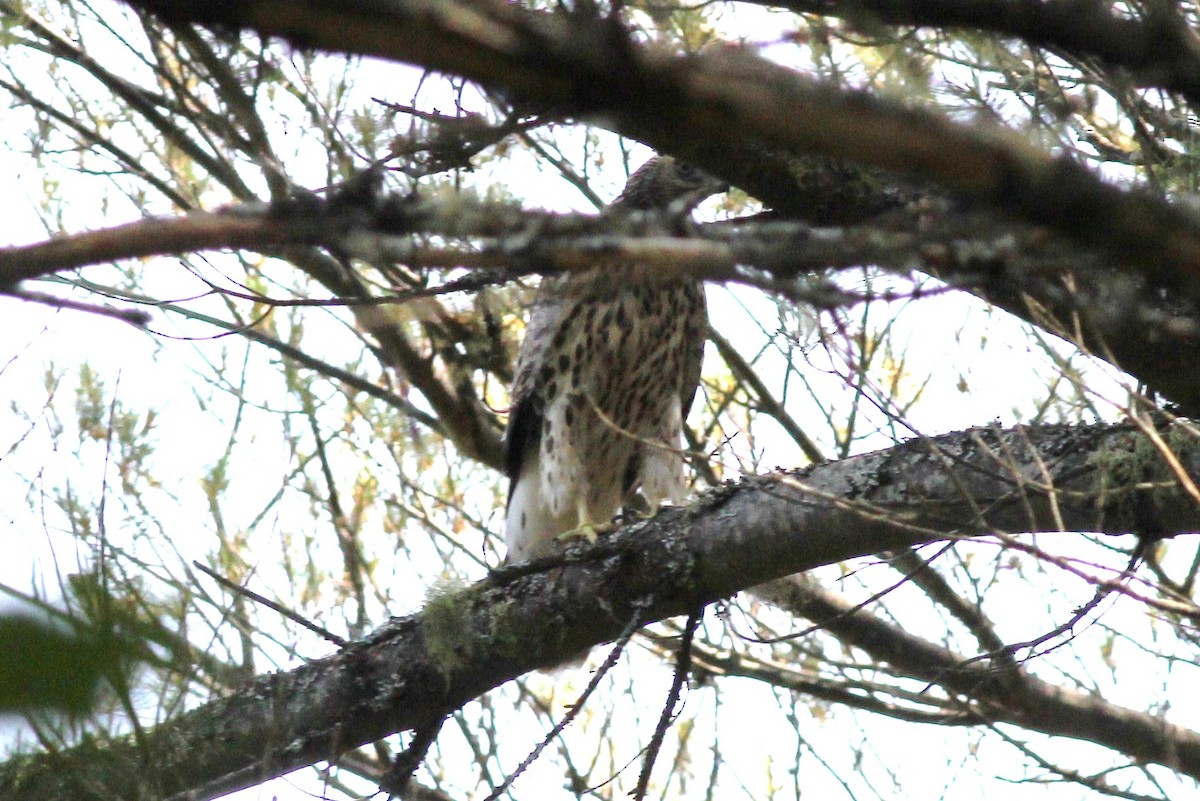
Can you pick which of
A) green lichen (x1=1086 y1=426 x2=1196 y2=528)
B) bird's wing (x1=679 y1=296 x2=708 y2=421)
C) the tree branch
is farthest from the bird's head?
green lichen (x1=1086 y1=426 x2=1196 y2=528)

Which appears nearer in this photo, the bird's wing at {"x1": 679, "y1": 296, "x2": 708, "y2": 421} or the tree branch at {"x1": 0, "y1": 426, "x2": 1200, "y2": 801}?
the tree branch at {"x1": 0, "y1": 426, "x2": 1200, "y2": 801}

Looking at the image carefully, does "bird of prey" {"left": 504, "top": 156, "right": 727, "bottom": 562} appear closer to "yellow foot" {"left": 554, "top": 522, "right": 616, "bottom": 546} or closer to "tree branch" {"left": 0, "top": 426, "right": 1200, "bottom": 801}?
"yellow foot" {"left": 554, "top": 522, "right": 616, "bottom": 546}

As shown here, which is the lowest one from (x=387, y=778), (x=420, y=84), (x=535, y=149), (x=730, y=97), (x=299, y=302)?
(x=730, y=97)

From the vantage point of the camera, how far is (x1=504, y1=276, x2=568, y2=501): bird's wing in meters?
4.93

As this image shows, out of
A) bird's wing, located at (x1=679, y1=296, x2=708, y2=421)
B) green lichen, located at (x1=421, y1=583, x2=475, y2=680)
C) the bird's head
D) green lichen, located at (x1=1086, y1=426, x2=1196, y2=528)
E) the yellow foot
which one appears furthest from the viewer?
bird's wing, located at (x1=679, y1=296, x2=708, y2=421)

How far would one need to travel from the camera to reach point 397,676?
3.35m

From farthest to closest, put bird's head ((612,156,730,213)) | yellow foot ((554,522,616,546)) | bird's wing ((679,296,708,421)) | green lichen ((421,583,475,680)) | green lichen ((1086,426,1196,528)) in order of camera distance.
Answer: bird's wing ((679,296,708,421))
bird's head ((612,156,730,213))
yellow foot ((554,522,616,546))
green lichen ((421,583,475,680))
green lichen ((1086,426,1196,528))

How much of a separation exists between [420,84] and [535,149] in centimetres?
219

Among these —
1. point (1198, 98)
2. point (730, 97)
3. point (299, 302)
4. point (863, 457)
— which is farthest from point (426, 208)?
point (863, 457)

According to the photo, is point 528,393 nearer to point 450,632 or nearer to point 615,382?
point 615,382

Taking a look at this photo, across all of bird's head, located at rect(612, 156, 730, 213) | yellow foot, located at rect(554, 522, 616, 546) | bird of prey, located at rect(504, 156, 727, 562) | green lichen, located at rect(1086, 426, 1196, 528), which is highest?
bird's head, located at rect(612, 156, 730, 213)

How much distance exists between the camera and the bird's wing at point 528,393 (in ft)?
16.2

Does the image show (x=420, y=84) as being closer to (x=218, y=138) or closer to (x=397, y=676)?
(x=397, y=676)

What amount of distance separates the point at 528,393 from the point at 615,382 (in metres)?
0.37
